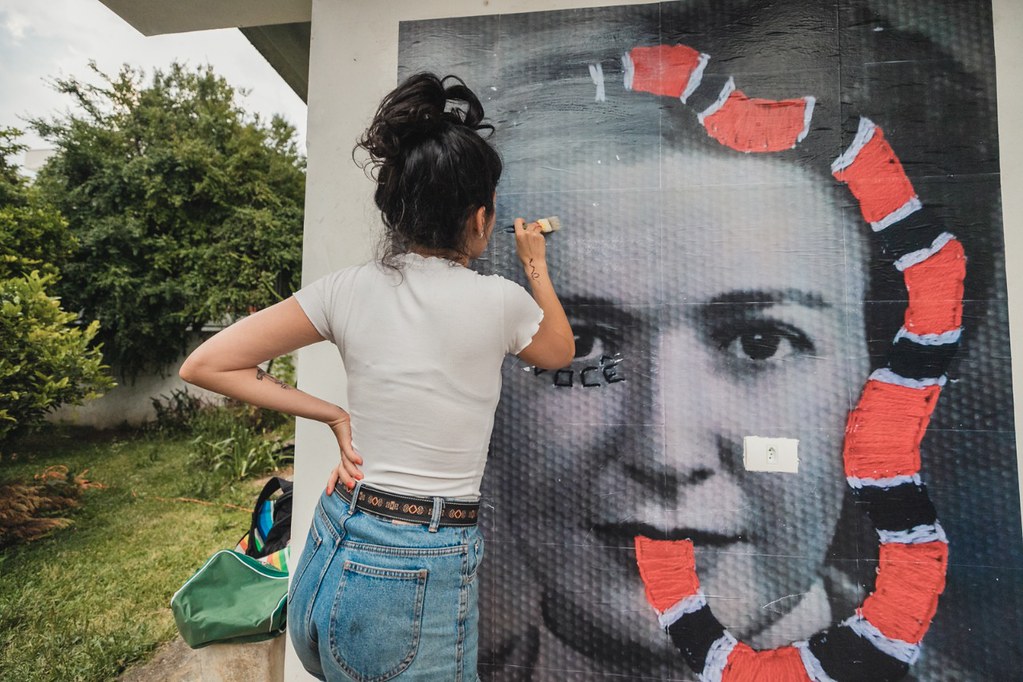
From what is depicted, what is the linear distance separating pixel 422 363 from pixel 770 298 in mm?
1131

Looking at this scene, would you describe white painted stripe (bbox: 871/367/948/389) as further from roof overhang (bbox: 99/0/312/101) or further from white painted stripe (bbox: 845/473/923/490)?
roof overhang (bbox: 99/0/312/101)

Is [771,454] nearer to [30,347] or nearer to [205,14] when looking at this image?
[205,14]

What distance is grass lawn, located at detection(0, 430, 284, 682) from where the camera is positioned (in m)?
2.65

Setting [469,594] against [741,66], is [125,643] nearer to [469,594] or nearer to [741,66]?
[469,594]

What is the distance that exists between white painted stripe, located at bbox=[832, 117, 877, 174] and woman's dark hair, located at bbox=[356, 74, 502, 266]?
1.14 meters

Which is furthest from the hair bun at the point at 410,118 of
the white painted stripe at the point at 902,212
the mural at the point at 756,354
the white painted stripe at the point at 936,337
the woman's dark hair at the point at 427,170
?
the white painted stripe at the point at 936,337

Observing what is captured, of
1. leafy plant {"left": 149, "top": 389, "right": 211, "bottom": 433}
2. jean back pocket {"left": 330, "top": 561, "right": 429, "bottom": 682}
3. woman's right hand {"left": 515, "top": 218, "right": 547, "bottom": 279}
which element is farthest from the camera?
leafy plant {"left": 149, "top": 389, "right": 211, "bottom": 433}

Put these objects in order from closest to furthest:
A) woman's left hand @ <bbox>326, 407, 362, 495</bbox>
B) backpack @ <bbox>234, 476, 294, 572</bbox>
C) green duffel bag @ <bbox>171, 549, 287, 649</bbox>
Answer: woman's left hand @ <bbox>326, 407, 362, 495</bbox>, green duffel bag @ <bbox>171, 549, 287, 649</bbox>, backpack @ <bbox>234, 476, 294, 572</bbox>

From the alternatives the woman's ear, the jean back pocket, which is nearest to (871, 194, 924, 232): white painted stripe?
the woman's ear

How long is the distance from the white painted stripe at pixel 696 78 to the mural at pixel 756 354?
0.04 ft

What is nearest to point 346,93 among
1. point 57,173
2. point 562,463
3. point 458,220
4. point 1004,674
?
point 458,220

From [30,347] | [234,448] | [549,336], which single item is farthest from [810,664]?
[234,448]

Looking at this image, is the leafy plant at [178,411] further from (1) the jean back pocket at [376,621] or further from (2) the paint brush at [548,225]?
(1) the jean back pocket at [376,621]

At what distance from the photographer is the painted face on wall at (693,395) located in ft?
5.03
